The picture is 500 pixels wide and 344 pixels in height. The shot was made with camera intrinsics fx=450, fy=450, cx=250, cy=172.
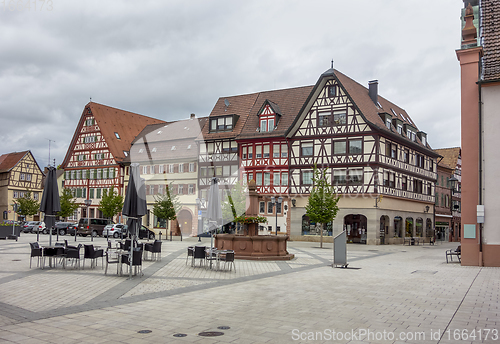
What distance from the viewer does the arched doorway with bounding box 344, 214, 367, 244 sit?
4039cm

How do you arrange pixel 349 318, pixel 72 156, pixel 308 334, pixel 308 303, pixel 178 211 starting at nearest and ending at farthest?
pixel 308 334
pixel 349 318
pixel 308 303
pixel 178 211
pixel 72 156

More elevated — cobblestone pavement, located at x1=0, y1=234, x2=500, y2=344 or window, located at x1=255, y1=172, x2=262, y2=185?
window, located at x1=255, y1=172, x2=262, y2=185

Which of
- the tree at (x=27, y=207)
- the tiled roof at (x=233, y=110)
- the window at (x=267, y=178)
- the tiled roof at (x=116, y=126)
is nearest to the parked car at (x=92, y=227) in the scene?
the tiled roof at (x=116, y=126)

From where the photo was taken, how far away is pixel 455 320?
854 cm

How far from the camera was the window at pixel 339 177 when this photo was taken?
129ft

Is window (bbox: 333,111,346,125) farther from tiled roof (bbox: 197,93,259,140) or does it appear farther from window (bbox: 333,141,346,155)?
tiled roof (bbox: 197,93,259,140)

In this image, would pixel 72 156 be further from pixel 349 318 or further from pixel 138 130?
pixel 349 318

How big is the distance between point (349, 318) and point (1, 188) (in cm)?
7278

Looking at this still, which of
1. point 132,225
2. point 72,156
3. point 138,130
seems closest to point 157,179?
point 138,130

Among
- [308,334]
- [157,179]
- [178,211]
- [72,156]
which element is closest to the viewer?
[308,334]

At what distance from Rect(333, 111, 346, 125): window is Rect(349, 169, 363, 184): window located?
4.36 m

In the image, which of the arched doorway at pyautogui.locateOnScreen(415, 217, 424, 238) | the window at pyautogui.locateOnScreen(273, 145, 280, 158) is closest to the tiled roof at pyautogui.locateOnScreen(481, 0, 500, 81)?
the window at pyautogui.locateOnScreen(273, 145, 280, 158)

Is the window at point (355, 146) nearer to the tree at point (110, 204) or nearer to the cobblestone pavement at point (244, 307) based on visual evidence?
the cobblestone pavement at point (244, 307)

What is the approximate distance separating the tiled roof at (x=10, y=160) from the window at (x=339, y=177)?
5220 centimetres
